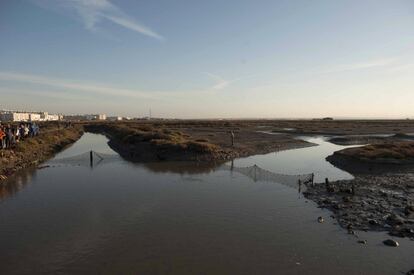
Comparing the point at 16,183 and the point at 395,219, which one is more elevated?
the point at 395,219

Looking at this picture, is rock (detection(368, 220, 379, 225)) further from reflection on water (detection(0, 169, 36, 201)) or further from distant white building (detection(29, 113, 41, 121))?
distant white building (detection(29, 113, 41, 121))

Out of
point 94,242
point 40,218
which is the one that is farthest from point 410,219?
point 40,218

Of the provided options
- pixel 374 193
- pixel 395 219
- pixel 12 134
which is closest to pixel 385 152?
pixel 374 193

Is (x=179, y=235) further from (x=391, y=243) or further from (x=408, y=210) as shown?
(x=408, y=210)

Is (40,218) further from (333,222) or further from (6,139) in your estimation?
(6,139)

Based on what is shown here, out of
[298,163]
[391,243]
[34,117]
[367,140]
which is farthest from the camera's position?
[34,117]
